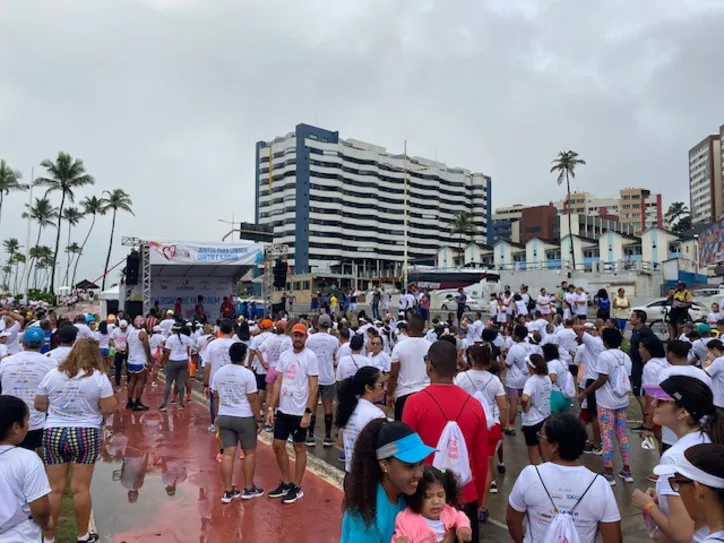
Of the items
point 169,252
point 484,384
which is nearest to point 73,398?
point 484,384

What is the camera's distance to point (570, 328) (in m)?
9.62

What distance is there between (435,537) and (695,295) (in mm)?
29972

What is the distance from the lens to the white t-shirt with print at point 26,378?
15.4 feet

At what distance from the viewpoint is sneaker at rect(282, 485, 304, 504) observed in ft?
17.5

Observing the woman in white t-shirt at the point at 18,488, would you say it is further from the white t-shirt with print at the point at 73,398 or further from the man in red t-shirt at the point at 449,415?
the man in red t-shirt at the point at 449,415

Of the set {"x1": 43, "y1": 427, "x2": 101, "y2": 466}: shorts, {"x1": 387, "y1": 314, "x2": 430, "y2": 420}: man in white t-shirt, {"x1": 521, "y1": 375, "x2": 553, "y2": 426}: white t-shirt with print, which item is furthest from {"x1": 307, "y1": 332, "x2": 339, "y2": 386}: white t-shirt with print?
{"x1": 43, "y1": 427, "x2": 101, "y2": 466}: shorts

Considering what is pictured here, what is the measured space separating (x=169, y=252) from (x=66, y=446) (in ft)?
55.9

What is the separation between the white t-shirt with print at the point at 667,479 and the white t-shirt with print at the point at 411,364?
2730 mm

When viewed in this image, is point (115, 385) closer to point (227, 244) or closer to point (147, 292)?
point (147, 292)

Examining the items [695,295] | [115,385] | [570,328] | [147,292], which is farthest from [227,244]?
[695,295]

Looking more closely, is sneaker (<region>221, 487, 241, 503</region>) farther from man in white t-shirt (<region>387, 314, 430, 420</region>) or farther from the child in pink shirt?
the child in pink shirt

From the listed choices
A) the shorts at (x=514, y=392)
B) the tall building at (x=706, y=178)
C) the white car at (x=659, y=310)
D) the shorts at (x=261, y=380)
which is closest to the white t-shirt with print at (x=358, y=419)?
the shorts at (x=514, y=392)

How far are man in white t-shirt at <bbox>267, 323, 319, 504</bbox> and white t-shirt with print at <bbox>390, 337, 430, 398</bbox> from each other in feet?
3.12

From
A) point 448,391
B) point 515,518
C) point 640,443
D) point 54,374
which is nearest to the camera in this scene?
point 515,518
